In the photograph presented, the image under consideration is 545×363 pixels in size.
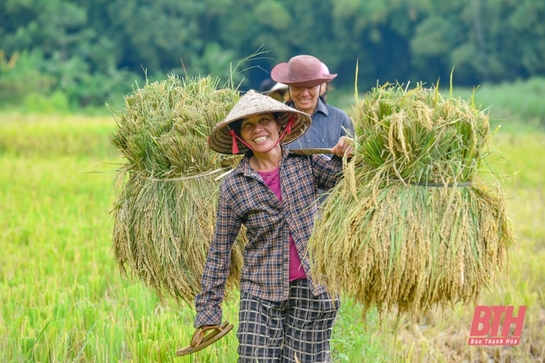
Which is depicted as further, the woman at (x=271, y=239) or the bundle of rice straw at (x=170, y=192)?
the bundle of rice straw at (x=170, y=192)

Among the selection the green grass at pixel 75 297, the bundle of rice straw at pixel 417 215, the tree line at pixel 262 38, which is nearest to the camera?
the bundle of rice straw at pixel 417 215

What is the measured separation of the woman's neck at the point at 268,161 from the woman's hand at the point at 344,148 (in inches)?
8.9

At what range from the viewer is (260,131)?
2.37 m

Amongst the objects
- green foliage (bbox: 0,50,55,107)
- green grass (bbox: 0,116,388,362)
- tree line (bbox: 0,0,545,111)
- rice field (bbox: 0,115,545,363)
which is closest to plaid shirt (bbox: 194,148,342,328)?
rice field (bbox: 0,115,545,363)

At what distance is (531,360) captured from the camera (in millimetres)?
3555

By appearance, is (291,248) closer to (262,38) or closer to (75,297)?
(75,297)

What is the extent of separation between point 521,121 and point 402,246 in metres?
19.8

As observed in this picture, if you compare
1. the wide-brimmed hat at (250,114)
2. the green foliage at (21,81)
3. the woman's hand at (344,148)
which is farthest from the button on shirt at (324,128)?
the green foliage at (21,81)

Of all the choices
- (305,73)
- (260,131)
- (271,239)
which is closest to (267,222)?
(271,239)

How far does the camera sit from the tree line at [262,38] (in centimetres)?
2895

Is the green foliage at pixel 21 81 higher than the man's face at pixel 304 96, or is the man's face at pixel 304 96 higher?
the green foliage at pixel 21 81

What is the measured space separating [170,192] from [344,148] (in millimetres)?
791

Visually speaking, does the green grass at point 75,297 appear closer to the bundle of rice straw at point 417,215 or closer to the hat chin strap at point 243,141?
the hat chin strap at point 243,141

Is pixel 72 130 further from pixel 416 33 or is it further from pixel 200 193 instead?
pixel 416 33
